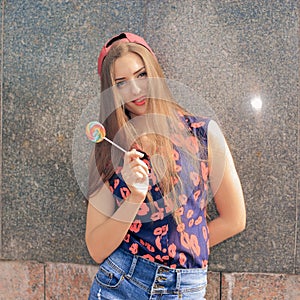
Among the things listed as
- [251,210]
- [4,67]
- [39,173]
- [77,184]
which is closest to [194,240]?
[251,210]

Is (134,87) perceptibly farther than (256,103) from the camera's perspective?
No

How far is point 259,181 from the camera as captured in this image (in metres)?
3.35

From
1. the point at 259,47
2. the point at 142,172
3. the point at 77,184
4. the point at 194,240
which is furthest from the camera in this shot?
the point at 77,184

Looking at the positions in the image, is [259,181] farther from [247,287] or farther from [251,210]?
[247,287]

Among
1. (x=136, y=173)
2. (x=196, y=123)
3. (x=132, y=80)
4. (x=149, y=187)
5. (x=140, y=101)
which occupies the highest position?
(x=132, y=80)

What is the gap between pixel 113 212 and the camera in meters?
2.81

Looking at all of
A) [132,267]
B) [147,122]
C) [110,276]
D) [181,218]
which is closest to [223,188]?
[181,218]

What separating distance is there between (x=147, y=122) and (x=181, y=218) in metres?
0.53

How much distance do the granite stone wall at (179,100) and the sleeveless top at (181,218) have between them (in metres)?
0.65

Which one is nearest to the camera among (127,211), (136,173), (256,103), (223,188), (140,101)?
(136,173)

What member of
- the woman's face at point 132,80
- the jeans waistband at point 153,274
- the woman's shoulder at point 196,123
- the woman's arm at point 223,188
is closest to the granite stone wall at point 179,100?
the woman's arm at point 223,188

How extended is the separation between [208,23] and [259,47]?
0.36 meters

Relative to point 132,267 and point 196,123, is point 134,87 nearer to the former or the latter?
point 196,123

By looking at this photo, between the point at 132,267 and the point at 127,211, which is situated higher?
the point at 127,211
